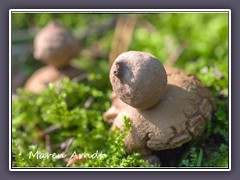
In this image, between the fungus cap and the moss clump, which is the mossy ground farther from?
the fungus cap

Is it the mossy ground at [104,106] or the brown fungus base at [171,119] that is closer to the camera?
the brown fungus base at [171,119]

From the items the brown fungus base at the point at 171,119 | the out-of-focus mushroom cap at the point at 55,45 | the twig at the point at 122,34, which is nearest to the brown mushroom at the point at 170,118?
the brown fungus base at the point at 171,119

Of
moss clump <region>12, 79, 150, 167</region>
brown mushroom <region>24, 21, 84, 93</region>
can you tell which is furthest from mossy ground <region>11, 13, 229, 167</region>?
brown mushroom <region>24, 21, 84, 93</region>

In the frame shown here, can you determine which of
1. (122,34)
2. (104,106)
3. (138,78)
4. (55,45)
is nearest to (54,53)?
(55,45)

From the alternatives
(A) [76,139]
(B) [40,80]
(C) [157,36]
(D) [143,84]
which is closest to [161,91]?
(D) [143,84]

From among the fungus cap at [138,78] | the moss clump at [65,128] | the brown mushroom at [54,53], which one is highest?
the brown mushroom at [54,53]

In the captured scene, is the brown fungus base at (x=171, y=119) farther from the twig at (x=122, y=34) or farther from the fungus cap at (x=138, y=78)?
the twig at (x=122, y=34)
